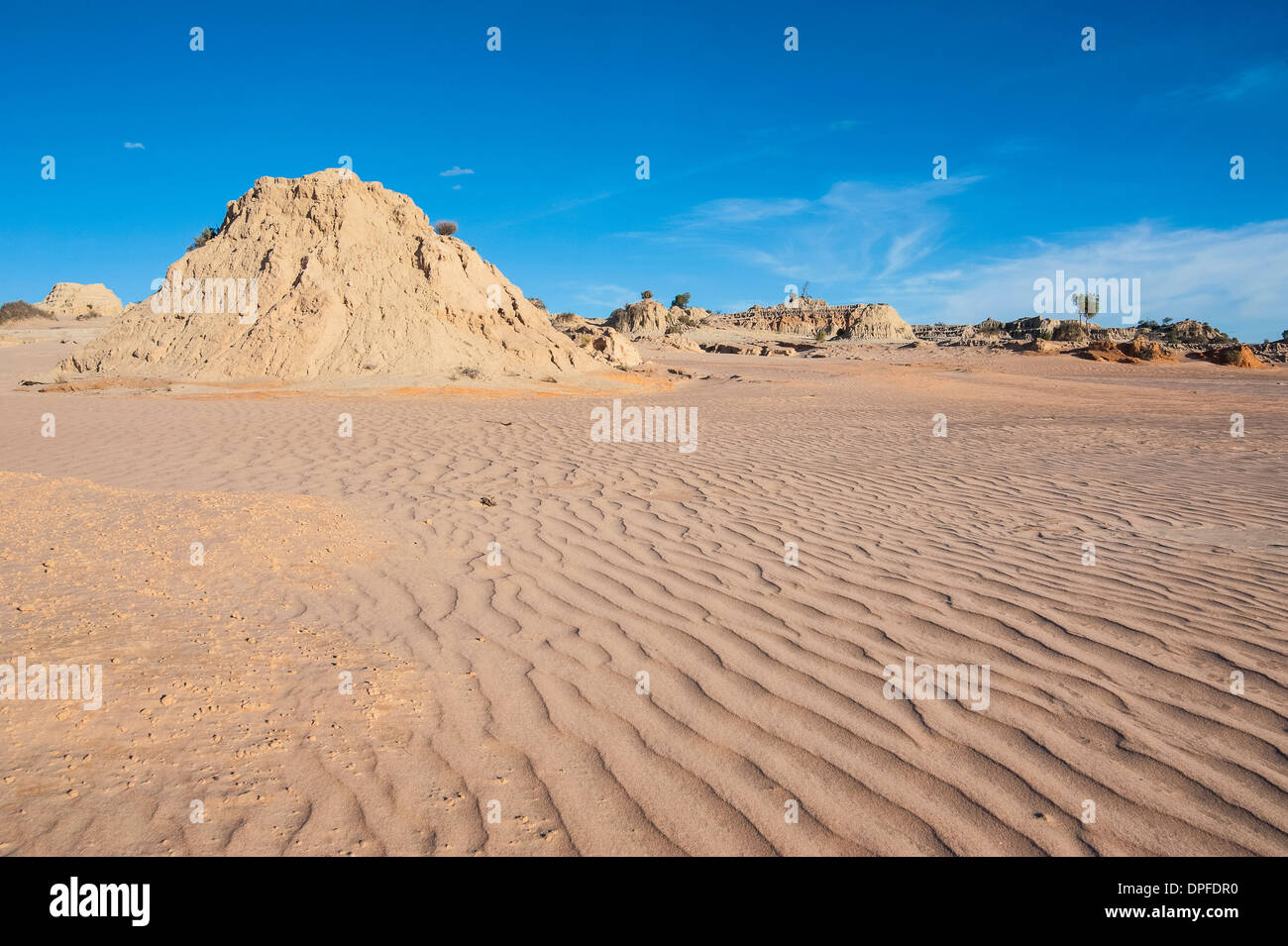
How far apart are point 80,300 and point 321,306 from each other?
44358mm

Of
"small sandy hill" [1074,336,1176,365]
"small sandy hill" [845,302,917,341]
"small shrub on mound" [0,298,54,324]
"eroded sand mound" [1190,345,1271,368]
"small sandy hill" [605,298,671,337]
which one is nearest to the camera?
"eroded sand mound" [1190,345,1271,368]

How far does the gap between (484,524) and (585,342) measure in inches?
861

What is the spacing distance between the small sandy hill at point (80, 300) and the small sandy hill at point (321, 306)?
36.0 m

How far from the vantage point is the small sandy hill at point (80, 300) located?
46.3m

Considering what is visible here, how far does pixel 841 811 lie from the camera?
85.4 inches

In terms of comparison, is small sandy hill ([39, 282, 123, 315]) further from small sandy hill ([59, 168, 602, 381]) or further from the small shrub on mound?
small sandy hill ([59, 168, 602, 381])

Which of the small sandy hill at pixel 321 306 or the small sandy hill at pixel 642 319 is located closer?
the small sandy hill at pixel 321 306

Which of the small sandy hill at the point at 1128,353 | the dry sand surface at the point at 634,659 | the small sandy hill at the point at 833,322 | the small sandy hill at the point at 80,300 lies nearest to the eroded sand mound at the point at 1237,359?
the small sandy hill at the point at 1128,353

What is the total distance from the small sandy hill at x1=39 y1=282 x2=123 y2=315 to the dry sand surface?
165ft

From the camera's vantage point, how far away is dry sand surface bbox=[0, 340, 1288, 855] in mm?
2121

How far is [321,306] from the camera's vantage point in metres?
16.9

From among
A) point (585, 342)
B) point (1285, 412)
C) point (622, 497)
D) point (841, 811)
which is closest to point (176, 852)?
point (841, 811)

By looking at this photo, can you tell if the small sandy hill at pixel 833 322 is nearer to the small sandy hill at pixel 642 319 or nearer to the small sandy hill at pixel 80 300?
the small sandy hill at pixel 642 319

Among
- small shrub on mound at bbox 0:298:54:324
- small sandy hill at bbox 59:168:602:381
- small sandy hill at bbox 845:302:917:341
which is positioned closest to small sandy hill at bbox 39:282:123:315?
small shrub on mound at bbox 0:298:54:324
